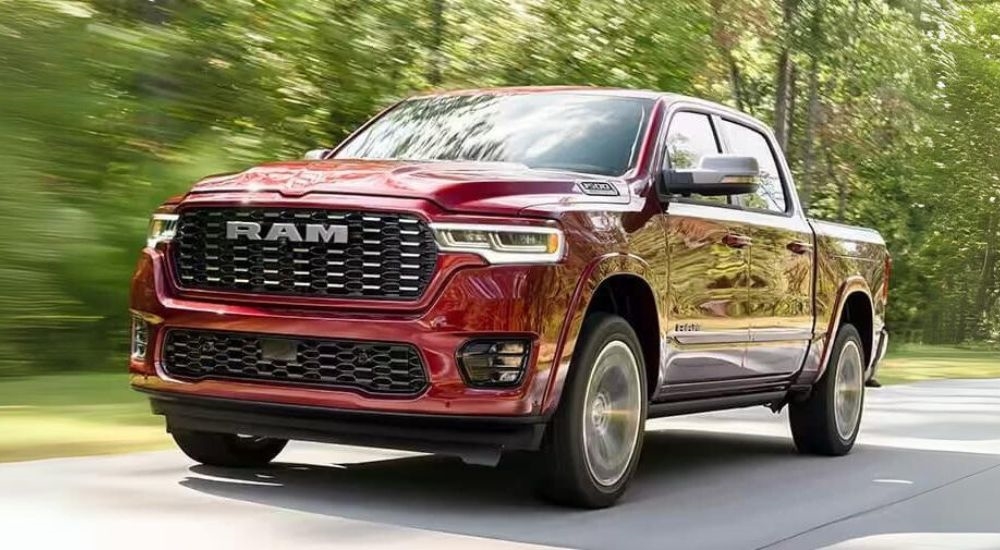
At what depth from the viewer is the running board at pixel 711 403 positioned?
8.12 metres

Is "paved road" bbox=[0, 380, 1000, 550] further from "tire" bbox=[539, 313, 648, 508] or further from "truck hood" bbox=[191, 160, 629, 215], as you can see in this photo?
"truck hood" bbox=[191, 160, 629, 215]

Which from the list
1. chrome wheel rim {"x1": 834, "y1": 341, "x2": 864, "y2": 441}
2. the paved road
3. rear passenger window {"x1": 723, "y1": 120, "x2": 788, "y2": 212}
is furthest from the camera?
chrome wheel rim {"x1": 834, "y1": 341, "x2": 864, "y2": 441}

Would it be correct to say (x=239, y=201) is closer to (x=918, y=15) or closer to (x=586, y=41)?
(x=586, y=41)

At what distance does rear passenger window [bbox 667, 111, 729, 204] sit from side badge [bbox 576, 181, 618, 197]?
81 cm

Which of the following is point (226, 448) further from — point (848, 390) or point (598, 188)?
point (848, 390)

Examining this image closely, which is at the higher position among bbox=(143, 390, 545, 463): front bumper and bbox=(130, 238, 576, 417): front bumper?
bbox=(130, 238, 576, 417): front bumper

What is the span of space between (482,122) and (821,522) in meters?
2.59

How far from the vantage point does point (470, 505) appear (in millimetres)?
7422

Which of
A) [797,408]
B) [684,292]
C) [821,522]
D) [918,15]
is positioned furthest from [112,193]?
[918,15]

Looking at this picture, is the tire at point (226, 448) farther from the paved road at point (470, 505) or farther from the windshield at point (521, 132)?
the windshield at point (521, 132)

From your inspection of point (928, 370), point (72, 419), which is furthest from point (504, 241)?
point (928, 370)

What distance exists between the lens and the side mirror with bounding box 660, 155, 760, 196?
7.84 m

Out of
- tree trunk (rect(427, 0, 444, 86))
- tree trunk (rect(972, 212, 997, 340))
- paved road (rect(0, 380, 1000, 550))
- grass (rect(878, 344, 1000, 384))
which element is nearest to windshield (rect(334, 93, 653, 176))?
paved road (rect(0, 380, 1000, 550))

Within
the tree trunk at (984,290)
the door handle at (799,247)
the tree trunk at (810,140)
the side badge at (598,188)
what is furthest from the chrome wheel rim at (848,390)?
the tree trunk at (984,290)
